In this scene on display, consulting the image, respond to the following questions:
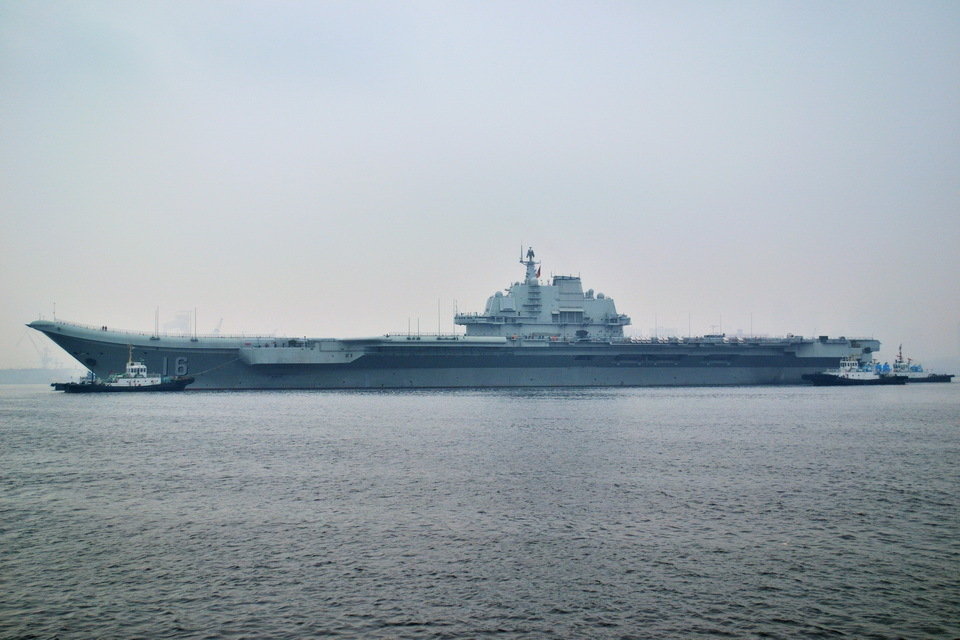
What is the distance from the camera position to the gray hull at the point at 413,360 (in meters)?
44.6

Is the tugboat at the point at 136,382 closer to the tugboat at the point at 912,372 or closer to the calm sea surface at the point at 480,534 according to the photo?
the calm sea surface at the point at 480,534

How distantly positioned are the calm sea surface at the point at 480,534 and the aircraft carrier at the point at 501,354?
63.7ft

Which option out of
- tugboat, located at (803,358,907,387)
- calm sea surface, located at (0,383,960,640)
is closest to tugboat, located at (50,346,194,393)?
calm sea surface, located at (0,383,960,640)

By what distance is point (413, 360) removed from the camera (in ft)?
151

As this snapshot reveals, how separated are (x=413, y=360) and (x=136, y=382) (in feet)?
54.1

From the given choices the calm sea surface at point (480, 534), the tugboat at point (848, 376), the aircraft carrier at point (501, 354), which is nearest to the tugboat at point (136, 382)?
the aircraft carrier at point (501, 354)

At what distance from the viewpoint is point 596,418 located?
29688 millimetres

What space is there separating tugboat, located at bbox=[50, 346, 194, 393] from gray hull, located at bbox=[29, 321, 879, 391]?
478mm

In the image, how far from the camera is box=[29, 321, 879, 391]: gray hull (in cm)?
4456

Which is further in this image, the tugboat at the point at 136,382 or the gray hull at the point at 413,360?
the tugboat at the point at 136,382

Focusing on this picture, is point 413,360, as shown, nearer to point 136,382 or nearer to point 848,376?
point 136,382

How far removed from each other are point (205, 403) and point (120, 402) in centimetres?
468

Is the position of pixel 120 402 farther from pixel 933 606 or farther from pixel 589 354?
pixel 933 606

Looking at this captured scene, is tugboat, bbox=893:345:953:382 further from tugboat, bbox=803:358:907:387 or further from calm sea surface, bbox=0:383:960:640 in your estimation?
calm sea surface, bbox=0:383:960:640
